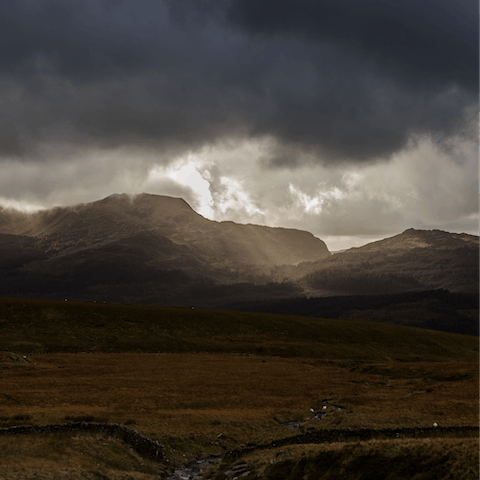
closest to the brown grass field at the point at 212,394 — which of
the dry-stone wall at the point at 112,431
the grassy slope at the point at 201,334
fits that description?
the grassy slope at the point at 201,334

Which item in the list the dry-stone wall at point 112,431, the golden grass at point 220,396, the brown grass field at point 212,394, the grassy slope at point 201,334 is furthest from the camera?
the grassy slope at point 201,334

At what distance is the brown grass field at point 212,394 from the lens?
2783 cm

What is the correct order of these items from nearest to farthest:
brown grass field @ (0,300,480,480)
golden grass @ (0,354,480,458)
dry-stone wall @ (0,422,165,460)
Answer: brown grass field @ (0,300,480,480)
dry-stone wall @ (0,422,165,460)
golden grass @ (0,354,480,458)

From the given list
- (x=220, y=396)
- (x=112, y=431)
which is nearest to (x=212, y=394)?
(x=220, y=396)

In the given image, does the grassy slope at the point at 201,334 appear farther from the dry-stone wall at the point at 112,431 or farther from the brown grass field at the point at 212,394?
the dry-stone wall at the point at 112,431

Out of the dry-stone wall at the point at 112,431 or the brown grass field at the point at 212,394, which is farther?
the dry-stone wall at the point at 112,431

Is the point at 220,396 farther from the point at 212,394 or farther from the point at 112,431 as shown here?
the point at 112,431

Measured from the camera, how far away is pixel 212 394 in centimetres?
6112

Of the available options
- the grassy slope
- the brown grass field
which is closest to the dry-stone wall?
the brown grass field

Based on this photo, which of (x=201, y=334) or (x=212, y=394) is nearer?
(x=212, y=394)

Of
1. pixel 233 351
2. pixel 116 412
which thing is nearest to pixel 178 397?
pixel 116 412

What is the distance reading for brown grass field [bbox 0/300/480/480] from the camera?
27.8 meters

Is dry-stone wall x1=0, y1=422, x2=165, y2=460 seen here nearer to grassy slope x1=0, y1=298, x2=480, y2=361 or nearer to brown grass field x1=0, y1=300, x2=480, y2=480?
brown grass field x1=0, y1=300, x2=480, y2=480

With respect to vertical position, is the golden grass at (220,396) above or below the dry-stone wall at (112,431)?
below
